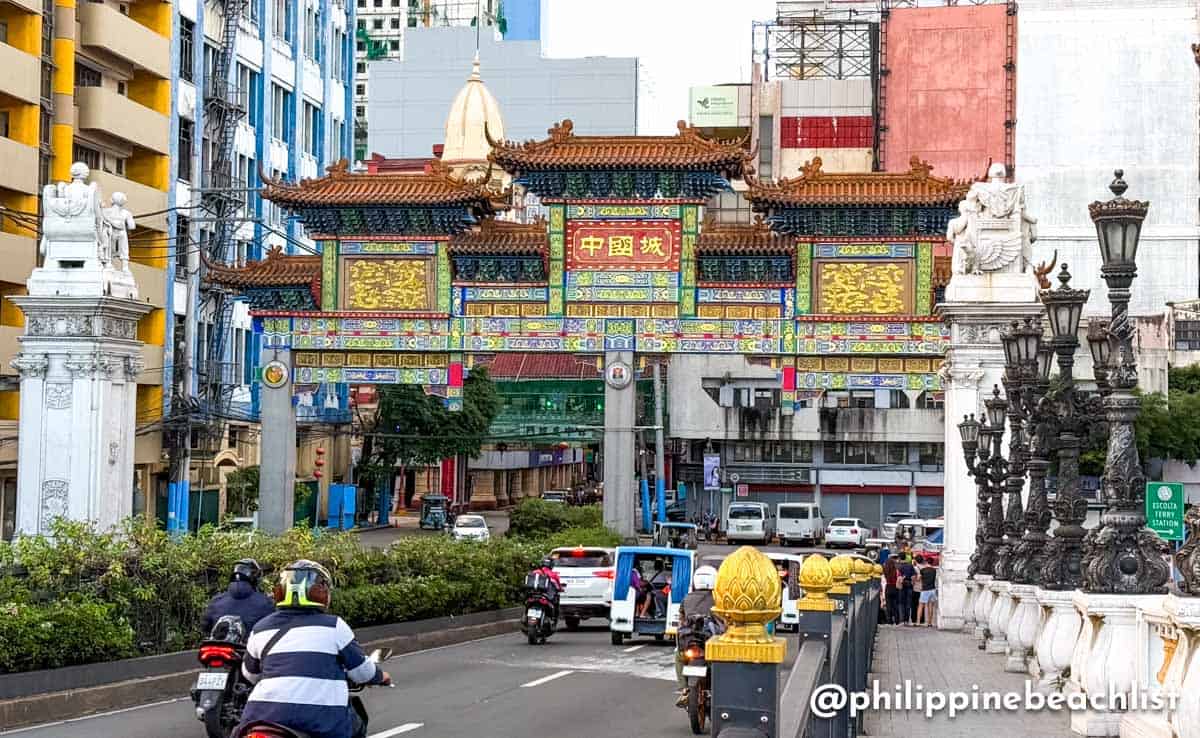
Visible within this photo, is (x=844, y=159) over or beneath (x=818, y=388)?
over

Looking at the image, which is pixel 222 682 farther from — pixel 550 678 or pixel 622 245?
pixel 622 245

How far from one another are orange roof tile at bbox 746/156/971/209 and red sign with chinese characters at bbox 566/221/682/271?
6.76ft

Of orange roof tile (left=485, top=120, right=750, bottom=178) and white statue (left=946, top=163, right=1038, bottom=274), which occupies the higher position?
orange roof tile (left=485, top=120, right=750, bottom=178)

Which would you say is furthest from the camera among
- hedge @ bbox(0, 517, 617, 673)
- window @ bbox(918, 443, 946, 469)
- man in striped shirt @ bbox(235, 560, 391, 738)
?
window @ bbox(918, 443, 946, 469)

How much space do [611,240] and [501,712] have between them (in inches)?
835

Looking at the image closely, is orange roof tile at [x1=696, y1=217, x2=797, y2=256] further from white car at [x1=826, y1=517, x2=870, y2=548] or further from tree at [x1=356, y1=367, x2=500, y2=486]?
white car at [x1=826, y1=517, x2=870, y2=548]

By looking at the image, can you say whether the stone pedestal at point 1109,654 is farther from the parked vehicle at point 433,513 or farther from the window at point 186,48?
the parked vehicle at point 433,513

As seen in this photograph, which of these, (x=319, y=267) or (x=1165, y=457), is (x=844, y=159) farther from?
(x=319, y=267)

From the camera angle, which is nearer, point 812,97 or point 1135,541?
point 1135,541

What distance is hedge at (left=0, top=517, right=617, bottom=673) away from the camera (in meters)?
16.9

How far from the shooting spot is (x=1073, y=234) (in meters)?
71.5

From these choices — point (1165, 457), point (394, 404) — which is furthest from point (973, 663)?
point (1165, 457)

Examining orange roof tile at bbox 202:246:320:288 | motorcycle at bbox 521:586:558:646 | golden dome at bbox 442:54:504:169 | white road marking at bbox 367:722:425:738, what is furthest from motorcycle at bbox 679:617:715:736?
golden dome at bbox 442:54:504:169

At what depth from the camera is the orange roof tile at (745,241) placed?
121 ft
